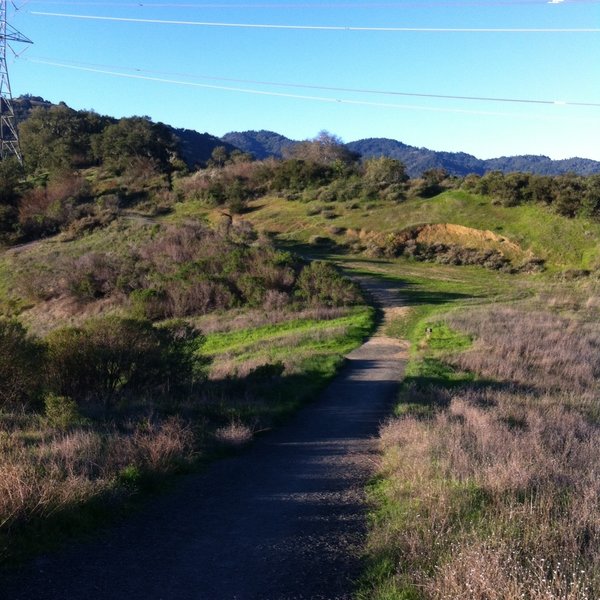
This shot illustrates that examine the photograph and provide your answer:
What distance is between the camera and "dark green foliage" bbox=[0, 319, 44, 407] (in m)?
10.3

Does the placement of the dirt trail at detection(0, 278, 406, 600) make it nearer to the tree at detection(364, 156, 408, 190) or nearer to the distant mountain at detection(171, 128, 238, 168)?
the tree at detection(364, 156, 408, 190)

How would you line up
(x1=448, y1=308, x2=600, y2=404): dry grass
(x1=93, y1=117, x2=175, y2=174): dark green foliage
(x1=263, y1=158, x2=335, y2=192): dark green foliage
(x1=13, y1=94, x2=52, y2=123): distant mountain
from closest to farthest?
(x1=448, y1=308, x2=600, y2=404): dry grass
(x1=263, y1=158, x2=335, y2=192): dark green foliage
(x1=93, y1=117, x2=175, y2=174): dark green foliage
(x1=13, y1=94, x2=52, y2=123): distant mountain

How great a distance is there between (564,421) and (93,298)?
26139 mm

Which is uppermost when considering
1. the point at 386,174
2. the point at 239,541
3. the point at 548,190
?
the point at 386,174

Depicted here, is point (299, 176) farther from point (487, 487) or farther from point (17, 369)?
point (487, 487)

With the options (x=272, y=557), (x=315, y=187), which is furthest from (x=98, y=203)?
(x=272, y=557)

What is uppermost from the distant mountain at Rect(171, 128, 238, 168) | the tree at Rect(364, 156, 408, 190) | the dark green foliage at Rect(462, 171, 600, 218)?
the distant mountain at Rect(171, 128, 238, 168)

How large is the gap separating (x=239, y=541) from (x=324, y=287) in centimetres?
2075

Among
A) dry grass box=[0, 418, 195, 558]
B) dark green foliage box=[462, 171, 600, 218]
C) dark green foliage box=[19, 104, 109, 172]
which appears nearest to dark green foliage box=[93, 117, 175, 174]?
dark green foliage box=[19, 104, 109, 172]

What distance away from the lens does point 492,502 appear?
5855 millimetres

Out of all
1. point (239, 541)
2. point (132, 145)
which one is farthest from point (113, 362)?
point (132, 145)

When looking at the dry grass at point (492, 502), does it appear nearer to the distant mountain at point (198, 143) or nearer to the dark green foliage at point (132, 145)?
the dark green foliage at point (132, 145)

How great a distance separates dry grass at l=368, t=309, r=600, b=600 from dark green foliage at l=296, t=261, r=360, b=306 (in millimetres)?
13484

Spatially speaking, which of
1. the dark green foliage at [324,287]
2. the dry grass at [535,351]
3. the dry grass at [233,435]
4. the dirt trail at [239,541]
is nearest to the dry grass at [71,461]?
the dirt trail at [239,541]
